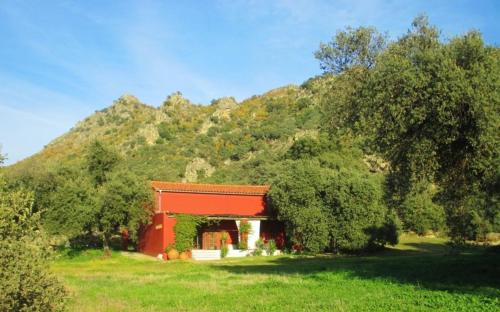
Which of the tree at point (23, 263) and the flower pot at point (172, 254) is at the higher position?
the tree at point (23, 263)

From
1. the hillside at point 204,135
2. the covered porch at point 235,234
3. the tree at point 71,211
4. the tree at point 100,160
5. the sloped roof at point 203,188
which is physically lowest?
the covered porch at point 235,234

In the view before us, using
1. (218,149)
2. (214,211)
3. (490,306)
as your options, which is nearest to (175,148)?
(218,149)

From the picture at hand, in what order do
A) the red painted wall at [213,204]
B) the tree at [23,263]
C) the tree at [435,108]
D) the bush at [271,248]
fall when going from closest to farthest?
1. the tree at [23,263]
2. the tree at [435,108]
3. the bush at [271,248]
4. the red painted wall at [213,204]

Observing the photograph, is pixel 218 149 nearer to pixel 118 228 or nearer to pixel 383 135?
pixel 118 228

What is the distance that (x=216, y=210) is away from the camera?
44.0 m

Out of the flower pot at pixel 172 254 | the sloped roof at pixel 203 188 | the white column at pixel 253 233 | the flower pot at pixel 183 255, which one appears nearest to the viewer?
the flower pot at pixel 172 254

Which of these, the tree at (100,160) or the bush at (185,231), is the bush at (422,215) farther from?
the tree at (100,160)

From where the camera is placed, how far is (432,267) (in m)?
23.0

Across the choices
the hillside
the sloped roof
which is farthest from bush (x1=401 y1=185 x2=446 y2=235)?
the sloped roof

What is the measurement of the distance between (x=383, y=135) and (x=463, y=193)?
5976 mm

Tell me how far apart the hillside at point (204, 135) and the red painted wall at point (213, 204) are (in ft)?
66.6

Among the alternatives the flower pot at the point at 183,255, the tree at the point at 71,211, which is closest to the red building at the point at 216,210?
the flower pot at the point at 183,255

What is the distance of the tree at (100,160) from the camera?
169ft

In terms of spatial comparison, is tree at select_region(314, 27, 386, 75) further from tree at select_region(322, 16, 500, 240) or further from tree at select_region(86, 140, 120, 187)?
tree at select_region(86, 140, 120, 187)
